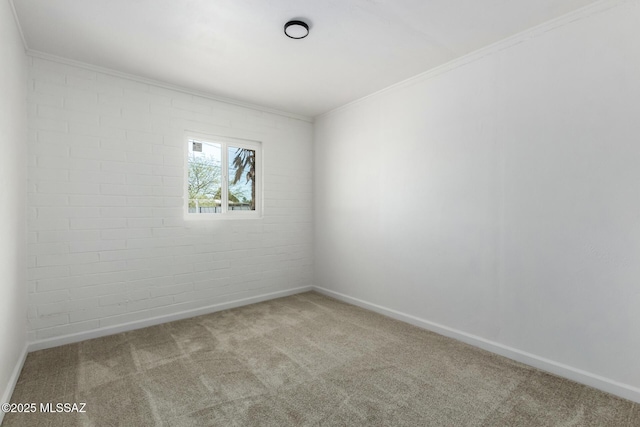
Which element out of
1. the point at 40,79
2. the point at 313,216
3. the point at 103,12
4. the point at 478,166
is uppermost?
the point at 103,12

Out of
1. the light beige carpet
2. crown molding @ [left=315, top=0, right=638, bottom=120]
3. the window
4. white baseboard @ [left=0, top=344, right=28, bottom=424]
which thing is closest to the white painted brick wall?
the window

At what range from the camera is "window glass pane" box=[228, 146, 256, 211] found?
13.4 feet

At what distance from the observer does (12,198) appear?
2.20 metres

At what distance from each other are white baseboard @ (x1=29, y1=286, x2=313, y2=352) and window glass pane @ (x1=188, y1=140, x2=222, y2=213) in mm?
1178

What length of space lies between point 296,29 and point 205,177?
213 cm

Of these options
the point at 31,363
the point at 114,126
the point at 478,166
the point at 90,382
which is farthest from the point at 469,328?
the point at 114,126

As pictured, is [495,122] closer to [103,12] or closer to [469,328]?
[469,328]

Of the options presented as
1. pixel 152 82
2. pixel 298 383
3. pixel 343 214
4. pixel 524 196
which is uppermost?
pixel 152 82

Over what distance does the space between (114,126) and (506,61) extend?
3670 millimetres

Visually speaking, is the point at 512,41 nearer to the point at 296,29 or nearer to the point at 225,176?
the point at 296,29

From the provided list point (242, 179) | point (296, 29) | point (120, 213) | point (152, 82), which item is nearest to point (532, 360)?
point (296, 29)

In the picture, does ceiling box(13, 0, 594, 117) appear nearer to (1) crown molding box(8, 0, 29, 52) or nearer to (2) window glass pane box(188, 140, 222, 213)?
(1) crown molding box(8, 0, 29, 52)

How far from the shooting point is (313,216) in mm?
4766

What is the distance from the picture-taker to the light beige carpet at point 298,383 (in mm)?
1896
